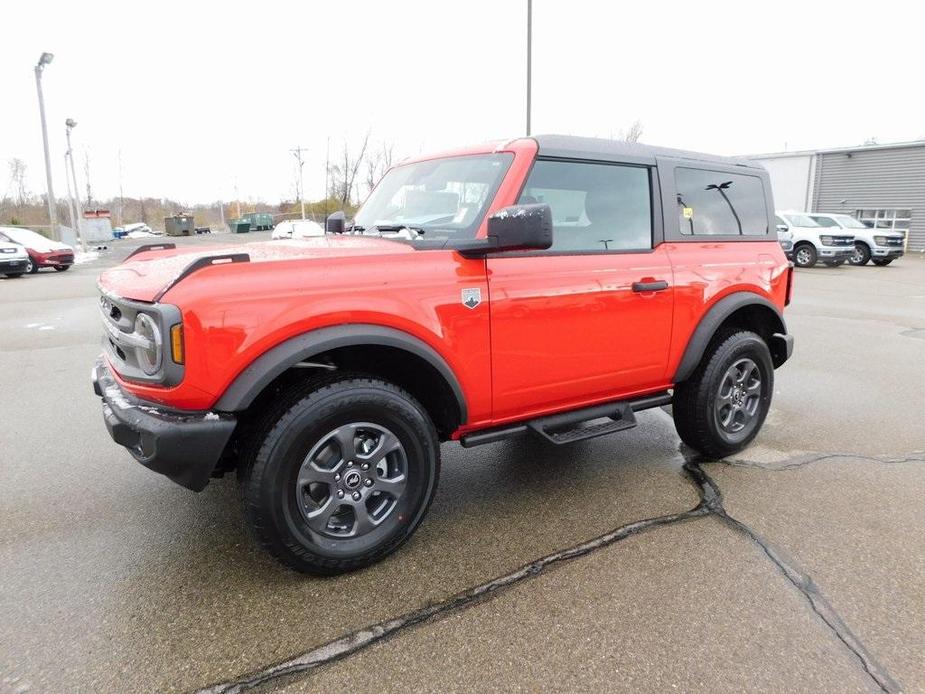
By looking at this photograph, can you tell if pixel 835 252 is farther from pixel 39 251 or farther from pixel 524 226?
pixel 39 251

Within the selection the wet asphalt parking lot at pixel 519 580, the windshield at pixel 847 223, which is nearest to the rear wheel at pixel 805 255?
the windshield at pixel 847 223

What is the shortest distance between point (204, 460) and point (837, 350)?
25.1ft

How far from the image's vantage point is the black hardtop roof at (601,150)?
3.21m

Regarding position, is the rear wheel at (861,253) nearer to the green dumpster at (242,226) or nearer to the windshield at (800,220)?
the windshield at (800,220)

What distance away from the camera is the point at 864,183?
93.5ft

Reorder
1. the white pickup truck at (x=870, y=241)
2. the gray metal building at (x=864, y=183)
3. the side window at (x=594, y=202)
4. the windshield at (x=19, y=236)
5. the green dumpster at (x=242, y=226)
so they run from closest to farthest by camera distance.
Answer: the side window at (x=594, y=202)
the windshield at (x=19, y=236)
the white pickup truck at (x=870, y=241)
the gray metal building at (x=864, y=183)
the green dumpster at (x=242, y=226)

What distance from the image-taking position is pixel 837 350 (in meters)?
7.47

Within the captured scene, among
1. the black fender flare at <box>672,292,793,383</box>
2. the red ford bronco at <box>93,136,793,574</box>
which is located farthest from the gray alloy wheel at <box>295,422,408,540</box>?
the black fender flare at <box>672,292,793,383</box>

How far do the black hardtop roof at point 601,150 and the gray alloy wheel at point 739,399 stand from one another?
1.39 m

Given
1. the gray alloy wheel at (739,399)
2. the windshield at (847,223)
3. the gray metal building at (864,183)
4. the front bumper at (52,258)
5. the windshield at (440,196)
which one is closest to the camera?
the windshield at (440,196)

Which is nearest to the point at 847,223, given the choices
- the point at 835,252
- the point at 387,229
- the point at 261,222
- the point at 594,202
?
the point at 835,252

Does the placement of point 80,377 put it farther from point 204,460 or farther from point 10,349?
point 204,460

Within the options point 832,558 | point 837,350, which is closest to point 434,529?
→ point 832,558

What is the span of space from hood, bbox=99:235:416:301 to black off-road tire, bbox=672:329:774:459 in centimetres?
210
